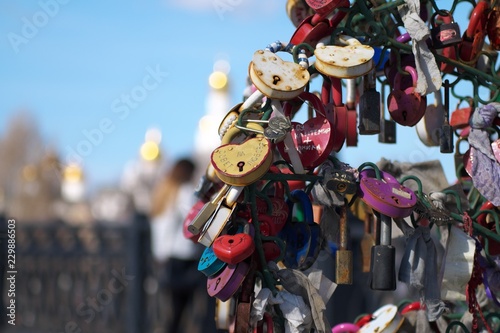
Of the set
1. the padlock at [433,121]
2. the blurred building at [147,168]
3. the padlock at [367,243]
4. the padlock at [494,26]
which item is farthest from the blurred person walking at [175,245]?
the blurred building at [147,168]

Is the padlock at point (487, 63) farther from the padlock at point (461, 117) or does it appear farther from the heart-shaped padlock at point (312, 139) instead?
the heart-shaped padlock at point (312, 139)

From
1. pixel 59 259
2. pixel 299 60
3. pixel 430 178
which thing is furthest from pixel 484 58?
pixel 59 259

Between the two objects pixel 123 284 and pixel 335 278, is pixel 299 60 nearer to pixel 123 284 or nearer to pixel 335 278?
pixel 335 278

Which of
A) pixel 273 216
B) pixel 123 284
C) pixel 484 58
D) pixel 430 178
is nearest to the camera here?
pixel 273 216

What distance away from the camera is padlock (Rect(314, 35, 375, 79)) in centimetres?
174

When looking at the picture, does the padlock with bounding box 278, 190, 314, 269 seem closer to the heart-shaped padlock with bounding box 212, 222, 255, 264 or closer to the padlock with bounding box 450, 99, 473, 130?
the heart-shaped padlock with bounding box 212, 222, 255, 264

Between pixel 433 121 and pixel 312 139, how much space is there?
1.81 feet

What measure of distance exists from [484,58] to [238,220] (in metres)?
0.89

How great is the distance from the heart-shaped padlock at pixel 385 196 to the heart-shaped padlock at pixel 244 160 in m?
0.24

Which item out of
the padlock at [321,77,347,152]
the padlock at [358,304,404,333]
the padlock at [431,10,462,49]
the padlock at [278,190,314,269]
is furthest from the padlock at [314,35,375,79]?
the padlock at [358,304,404,333]

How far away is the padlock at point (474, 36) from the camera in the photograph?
2100 mm

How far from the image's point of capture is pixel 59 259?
6930 mm

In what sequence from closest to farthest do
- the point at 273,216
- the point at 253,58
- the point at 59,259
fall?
the point at 253,58 < the point at 273,216 < the point at 59,259

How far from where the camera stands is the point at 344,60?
5.73ft
